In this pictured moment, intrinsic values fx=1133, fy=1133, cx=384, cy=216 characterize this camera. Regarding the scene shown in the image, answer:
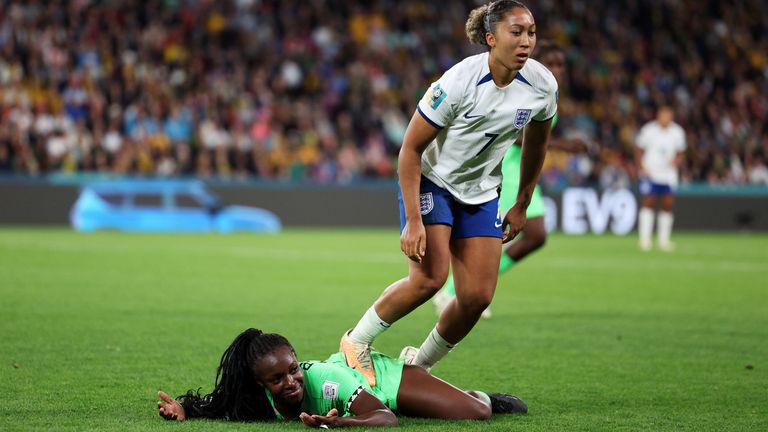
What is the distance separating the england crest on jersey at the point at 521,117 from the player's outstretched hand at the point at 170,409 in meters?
2.17

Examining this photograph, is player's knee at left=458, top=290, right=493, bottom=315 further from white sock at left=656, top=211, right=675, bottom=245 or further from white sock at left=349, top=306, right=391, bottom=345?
white sock at left=656, top=211, right=675, bottom=245

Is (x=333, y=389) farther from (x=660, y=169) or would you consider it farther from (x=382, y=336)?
(x=660, y=169)

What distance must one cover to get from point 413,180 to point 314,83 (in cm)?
2140

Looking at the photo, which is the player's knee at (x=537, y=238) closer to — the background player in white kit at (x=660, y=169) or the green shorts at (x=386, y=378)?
the green shorts at (x=386, y=378)

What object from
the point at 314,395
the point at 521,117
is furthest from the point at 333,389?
the point at 521,117

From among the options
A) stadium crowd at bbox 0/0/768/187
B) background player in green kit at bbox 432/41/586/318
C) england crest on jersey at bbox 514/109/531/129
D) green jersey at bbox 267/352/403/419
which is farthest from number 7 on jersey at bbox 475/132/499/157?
stadium crowd at bbox 0/0/768/187

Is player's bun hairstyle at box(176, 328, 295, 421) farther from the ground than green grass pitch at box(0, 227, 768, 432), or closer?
farther from the ground

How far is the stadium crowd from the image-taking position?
926 inches

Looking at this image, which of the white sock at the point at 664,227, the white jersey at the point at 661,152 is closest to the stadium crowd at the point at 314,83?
the white jersey at the point at 661,152

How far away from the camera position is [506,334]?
8.83 metres

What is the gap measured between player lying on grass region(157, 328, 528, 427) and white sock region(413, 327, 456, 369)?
465 mm

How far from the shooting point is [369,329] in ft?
19.1

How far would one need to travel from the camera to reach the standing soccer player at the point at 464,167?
555 centimetres

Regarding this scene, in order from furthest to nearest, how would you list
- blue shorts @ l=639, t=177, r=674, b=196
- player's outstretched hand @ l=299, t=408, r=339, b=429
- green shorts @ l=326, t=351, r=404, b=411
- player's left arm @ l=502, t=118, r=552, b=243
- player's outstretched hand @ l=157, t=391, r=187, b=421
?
blue shorts @ l=639, t=177, r=674, b=196
player's left arm @ l=502, t=118, r=552, b=243
green shorts @ l=326, t=351, r=404, b=411
player's outstretched hand @ l=157, t=391, r=187, b=421
player's outstretched hand @ l=299, t=408, r=339, b=429
